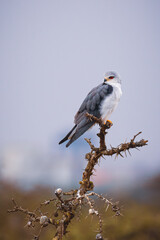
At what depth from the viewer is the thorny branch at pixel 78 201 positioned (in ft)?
5.24

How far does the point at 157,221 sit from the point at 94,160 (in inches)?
127

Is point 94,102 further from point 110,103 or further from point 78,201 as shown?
point 78,201

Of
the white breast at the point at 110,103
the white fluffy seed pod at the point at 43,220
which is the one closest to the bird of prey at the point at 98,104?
the white breast at the point at 110,103

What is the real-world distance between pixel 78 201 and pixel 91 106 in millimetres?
1743

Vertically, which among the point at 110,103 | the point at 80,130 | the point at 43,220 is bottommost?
the point at 43,220

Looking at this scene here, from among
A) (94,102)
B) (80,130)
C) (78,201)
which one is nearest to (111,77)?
(94,102)

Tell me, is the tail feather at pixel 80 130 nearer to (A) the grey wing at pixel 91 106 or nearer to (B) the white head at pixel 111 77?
(A) the grey wing at pixel 91 106

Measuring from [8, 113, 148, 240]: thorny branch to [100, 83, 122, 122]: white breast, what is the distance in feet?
3.58

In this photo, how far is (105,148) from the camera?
2078mm

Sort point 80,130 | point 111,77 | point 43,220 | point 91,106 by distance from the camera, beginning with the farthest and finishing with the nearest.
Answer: point 111,77 → point 91,106 → point 80,130 → point 43,220

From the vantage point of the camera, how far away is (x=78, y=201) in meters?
1.69

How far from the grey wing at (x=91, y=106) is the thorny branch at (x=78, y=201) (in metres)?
0.88

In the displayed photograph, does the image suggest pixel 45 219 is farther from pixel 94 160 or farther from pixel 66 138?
pixel 66 138

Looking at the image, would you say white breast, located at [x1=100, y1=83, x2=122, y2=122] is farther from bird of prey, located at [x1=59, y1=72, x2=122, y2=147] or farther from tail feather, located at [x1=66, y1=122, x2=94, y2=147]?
tail feather, located at [x1=66, y1=122, x2=94, y2=147]
